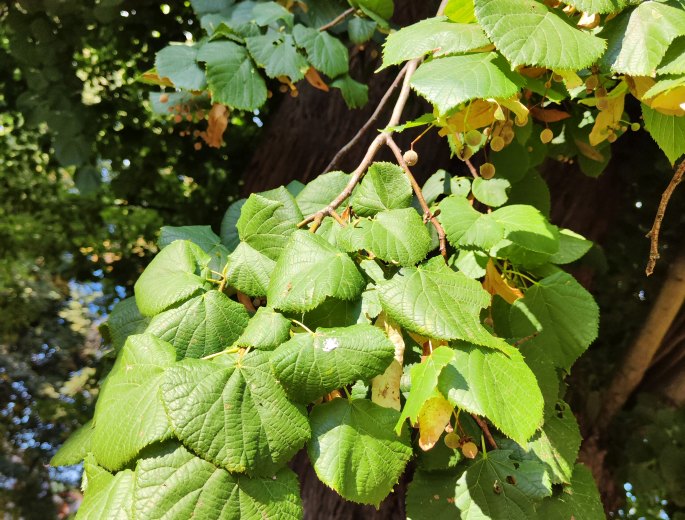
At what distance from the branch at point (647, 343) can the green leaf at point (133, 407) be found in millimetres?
1936

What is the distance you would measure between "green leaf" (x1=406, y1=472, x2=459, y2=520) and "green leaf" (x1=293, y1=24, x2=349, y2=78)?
887mm

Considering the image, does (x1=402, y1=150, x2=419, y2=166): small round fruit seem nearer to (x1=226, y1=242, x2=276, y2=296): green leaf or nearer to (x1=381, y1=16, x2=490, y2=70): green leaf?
(x1=381, y1=16, x2=490, y2=70): green leaf

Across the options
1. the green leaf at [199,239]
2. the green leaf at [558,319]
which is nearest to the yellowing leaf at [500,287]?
the green leaf at [558,319]

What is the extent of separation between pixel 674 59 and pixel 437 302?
428mm

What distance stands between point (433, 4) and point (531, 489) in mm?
1548

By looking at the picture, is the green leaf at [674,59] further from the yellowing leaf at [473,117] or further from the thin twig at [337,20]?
the thin twig at [337,20]

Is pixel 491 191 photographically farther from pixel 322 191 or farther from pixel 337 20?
pixel 337 20

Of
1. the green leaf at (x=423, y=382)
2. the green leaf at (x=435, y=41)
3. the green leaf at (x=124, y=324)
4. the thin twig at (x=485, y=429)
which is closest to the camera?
the green leaf at (x=423, y=382)

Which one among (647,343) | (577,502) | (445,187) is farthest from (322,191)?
(647,343)

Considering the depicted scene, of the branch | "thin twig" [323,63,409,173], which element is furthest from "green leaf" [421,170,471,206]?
the branch

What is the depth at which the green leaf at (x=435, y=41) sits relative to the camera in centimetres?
77

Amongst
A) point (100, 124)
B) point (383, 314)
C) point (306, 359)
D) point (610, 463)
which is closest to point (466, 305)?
point (383, 314)

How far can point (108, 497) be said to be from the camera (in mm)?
693

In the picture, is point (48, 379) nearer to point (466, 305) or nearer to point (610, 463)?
point (610, 463)
